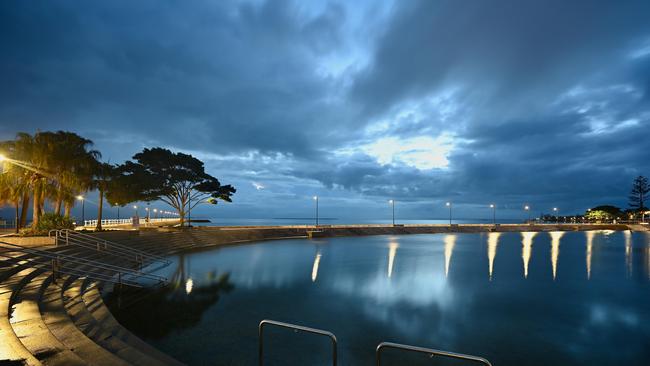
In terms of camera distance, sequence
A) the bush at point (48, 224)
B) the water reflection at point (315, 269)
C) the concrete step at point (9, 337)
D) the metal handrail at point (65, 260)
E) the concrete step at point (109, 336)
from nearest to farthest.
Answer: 1. the concrete step at point (9, 337)
2. the concrete step at point (109, 336)
3. the metal handrail at point (65, 260)
4. the water reflection at point (315, 269)
5. the bush at point (48, 224)

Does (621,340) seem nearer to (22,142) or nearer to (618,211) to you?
(22,142)

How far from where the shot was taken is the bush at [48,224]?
2047 cm

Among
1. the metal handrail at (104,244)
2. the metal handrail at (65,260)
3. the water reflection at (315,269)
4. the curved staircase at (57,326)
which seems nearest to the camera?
the curved staircase at (57,326)

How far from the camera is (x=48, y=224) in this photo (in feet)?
68.6

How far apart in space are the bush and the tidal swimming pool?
833 centimetres

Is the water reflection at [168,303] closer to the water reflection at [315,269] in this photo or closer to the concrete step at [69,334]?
the concrete step at [69,334]

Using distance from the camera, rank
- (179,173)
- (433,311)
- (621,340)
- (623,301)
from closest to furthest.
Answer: (621,340) → (433,311) → (623,301) → (179,173)

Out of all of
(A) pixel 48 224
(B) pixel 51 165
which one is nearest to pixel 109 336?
(A) pixel 48 224

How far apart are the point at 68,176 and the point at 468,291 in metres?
32.2

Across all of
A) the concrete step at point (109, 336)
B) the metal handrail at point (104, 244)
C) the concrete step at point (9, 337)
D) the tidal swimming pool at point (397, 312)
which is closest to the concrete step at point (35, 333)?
the concrete step at point (9, 337)

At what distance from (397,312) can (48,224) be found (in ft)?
76.0

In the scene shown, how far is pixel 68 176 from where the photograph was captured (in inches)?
1067

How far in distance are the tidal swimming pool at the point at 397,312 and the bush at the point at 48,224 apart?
8.33 m

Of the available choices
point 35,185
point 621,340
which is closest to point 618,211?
point 621,340
